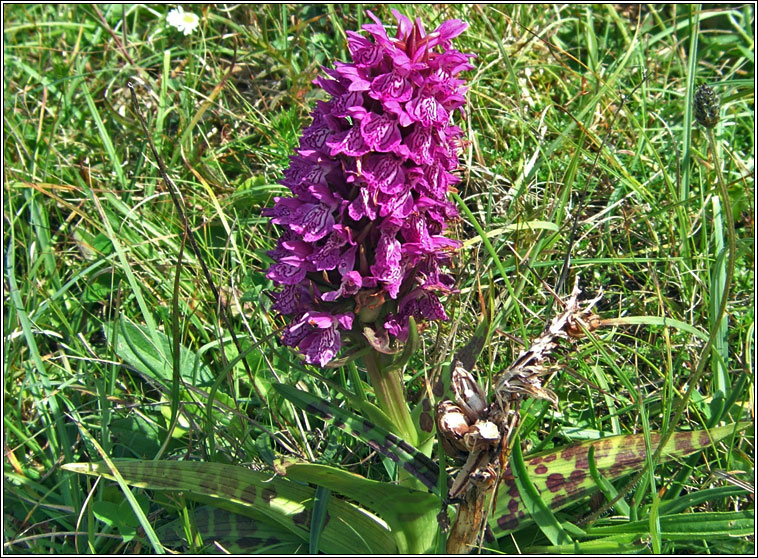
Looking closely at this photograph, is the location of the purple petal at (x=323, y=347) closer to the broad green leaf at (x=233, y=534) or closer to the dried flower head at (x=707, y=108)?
the broad green leaf at (x=233, y=534)

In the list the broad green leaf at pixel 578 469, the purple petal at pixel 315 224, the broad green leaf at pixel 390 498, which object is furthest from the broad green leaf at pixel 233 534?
the purple petal at pixel 315 224

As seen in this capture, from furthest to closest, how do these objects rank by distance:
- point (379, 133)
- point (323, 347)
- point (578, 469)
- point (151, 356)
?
point (151, 356) → point (578, 469) → point (323, 347) → point (379, 133)

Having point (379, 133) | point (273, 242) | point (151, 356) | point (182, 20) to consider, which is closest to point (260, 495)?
point (151, 356)

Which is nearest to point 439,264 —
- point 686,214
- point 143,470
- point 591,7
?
point 143,470

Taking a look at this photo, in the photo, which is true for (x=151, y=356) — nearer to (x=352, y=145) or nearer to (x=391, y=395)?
(x=391, y=395)

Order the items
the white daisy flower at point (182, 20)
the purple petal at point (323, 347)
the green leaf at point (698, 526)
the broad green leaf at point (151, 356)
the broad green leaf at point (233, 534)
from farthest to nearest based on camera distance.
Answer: the white daisy flower at point (182, 20)
the broad green leaf at point (151, 356)
the broad green leaf at point (233, 534)
the green leaf at point (698, 526)
the purple petal at point (323, 347)

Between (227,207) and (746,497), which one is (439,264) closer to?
(746,497)
